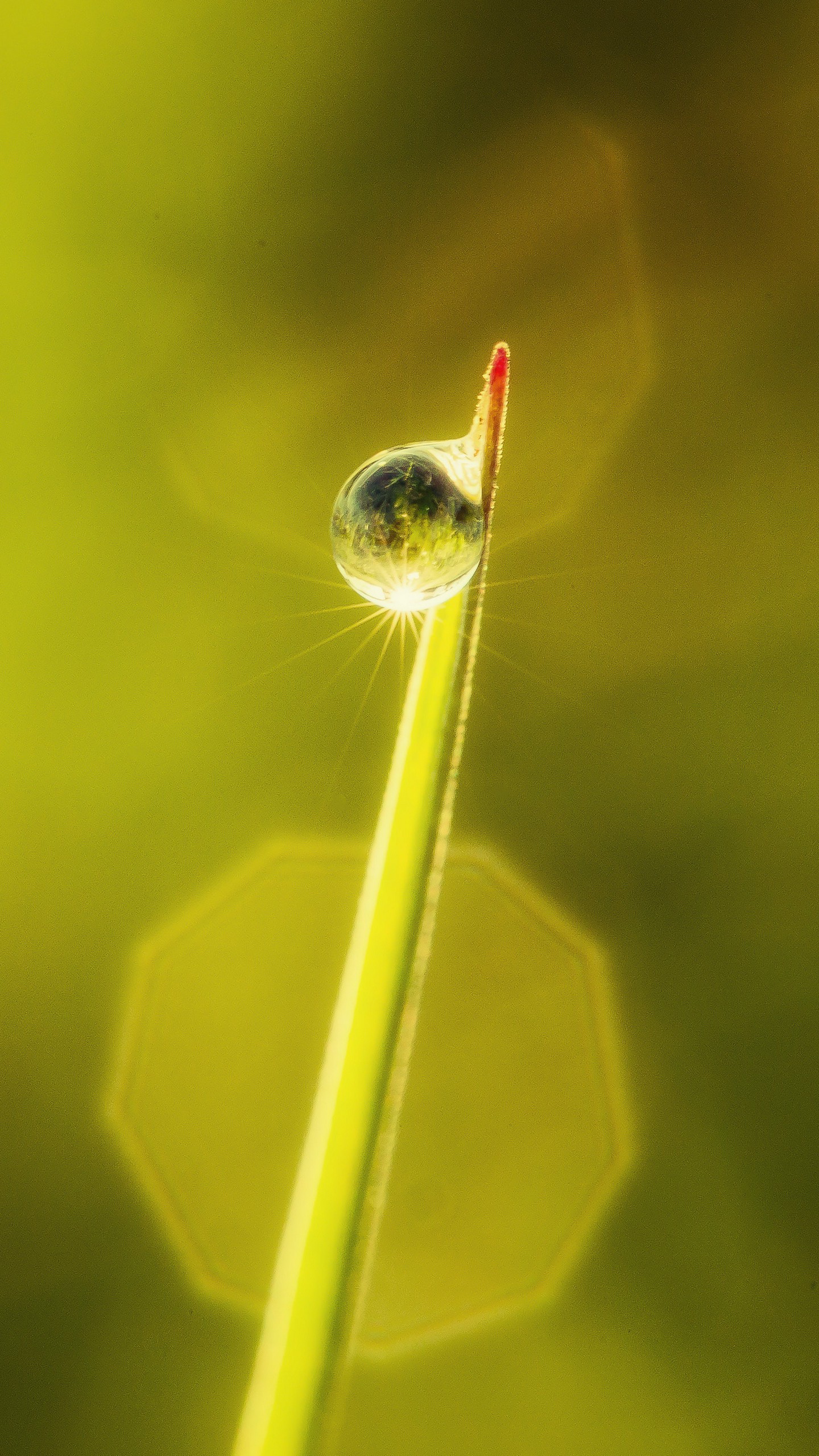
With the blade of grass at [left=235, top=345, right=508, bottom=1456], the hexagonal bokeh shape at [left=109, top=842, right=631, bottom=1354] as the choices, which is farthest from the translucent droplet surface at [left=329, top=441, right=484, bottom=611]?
the hexagonal bokeh shape at [left=109, top=842, right=631, bottom=1354]

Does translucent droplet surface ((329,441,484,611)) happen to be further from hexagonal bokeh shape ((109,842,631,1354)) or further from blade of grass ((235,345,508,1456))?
hexagonal bokeh shape ((109,842,631,1354))

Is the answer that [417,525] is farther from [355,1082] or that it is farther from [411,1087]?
[411,1087]

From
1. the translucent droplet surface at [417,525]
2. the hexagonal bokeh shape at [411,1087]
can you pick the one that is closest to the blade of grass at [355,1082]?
the translucent droplet surface at [417,525]

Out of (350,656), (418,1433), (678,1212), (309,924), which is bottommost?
(418,1433)

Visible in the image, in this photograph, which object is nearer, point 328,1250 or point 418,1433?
point 328,1250

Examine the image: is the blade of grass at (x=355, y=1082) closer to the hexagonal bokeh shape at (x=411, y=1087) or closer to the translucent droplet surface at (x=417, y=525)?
the translucent droplet surface at (x=417, y=525)

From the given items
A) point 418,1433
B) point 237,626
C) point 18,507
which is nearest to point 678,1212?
point 418,1433

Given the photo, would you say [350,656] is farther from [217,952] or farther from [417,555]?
[417,555]

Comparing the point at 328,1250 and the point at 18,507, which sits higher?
the point at 18,507
